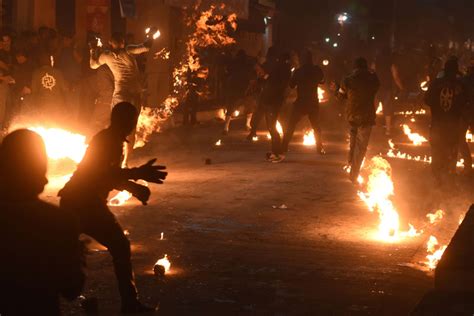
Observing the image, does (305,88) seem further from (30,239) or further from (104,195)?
(30,239)

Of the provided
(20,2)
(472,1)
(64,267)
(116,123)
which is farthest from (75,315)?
(472,1)

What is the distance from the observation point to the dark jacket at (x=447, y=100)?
13766mm

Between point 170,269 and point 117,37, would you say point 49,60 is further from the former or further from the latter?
point 170,269

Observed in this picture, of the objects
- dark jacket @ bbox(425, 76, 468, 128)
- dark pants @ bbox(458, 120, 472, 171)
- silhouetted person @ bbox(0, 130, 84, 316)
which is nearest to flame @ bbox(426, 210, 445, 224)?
dark jacket @ bbox(425, 76, 468, 128)

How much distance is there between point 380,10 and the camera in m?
81.7

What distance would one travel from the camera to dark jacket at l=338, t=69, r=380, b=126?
1452 cm

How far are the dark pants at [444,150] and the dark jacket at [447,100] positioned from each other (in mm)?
121

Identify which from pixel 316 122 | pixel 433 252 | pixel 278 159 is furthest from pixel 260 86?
pixel 433 252

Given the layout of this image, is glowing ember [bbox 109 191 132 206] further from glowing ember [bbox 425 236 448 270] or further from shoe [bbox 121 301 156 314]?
shoe [bbox 121 301 156 314]

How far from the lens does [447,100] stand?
45.4ft

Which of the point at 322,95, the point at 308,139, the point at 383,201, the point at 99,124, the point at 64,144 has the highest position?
the point at 99,124

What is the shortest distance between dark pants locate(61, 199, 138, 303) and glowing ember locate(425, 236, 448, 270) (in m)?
3.17

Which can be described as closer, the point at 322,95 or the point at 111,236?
the point at 111,236

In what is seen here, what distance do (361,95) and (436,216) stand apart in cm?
322
